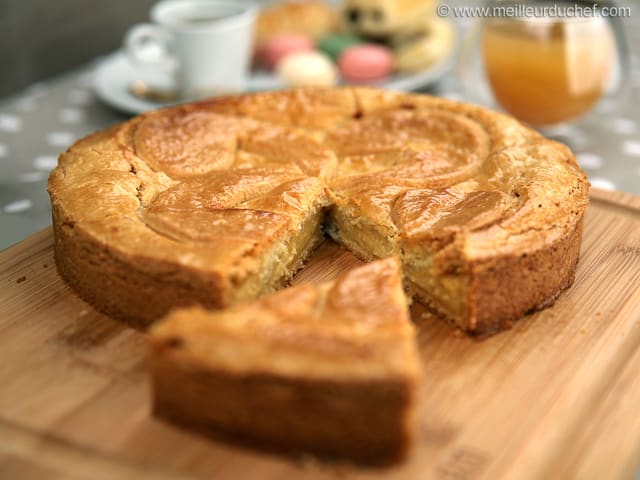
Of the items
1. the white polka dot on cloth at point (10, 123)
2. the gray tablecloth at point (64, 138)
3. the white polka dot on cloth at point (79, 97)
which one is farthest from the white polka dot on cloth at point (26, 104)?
the white polka dot on cloth at point (79, 97)

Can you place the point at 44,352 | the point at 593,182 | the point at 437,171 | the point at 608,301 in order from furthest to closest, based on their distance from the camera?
the point at 593,182 → the point at 437,171 → the point at 608,301 → the point at 44,352

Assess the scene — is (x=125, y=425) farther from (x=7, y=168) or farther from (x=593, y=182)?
(x=593, y=182)

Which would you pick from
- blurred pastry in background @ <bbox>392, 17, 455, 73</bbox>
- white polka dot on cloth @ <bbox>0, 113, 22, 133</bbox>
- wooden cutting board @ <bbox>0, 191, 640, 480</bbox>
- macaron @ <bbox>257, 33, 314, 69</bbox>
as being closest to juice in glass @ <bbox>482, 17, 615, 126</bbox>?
blurred pastry in background @ <bbox>392, 17, 455, 73</bbox>

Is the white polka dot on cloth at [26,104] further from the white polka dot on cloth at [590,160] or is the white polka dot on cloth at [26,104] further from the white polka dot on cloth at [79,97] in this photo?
the white polka dot on cloth at [590,160]

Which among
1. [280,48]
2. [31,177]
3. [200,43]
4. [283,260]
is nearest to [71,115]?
[31,177]

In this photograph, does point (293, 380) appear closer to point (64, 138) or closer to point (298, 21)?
point (64, 138)

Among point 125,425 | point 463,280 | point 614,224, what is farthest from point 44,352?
point 614,224

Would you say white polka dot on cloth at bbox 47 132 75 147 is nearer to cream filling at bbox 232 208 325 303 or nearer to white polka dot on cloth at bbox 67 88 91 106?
white polka dot on cloth at bbox 67 88 91 106
